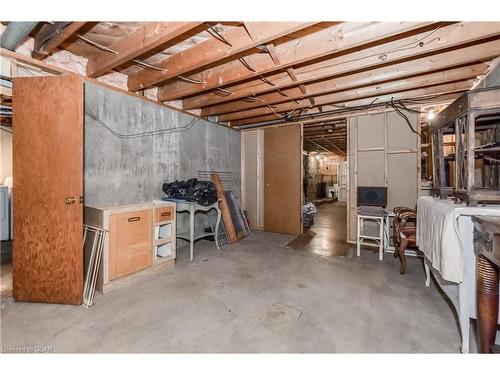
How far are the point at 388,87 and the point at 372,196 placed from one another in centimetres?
170

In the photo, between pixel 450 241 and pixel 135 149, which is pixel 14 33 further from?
pixel 450 241

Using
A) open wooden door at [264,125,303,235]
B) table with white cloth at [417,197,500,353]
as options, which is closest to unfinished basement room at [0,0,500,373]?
table with white cloth at [417,197,500,353]

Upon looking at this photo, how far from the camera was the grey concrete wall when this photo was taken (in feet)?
9.15

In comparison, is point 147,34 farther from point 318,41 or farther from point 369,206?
point 369,206

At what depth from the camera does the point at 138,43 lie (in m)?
2.16

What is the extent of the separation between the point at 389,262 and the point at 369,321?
1758 millimetres

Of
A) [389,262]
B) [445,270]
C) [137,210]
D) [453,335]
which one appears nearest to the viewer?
[445,270]

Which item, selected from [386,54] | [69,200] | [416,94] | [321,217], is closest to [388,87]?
[416,94]

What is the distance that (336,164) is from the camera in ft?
47.3

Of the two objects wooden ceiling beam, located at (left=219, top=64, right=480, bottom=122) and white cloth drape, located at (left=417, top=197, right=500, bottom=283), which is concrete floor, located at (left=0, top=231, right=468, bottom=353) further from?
wooden ceiling beam, located at (left=219, top=64, right=480, bottom=122)

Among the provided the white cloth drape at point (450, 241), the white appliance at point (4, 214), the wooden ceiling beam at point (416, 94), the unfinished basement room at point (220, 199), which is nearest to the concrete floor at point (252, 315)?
the unfinished basement room at point (220, 199)

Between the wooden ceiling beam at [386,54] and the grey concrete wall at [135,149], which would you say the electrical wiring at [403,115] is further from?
the grey concrete wall at [135,149]

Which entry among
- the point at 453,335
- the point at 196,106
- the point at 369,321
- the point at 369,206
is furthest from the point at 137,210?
the point at 369,206

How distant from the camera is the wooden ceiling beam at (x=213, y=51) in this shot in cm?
189
